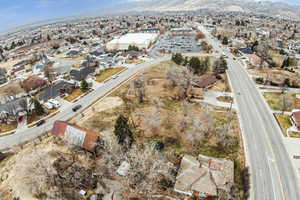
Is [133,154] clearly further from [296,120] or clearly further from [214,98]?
[296,120]

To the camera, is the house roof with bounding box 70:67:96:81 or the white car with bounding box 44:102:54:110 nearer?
the white car with bounding box 44:102:54:110

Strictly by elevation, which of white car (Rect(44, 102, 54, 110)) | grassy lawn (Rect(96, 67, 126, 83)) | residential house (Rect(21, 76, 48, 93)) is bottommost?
white car (Rect(44, 102, 54, 110))

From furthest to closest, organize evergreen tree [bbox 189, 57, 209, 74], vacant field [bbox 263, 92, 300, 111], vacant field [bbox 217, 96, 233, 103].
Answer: evergreen tree [bbox 189, 57, 209, 74] < vacant field [bbox 217, 96, 233, 103] < vacant field [bbox 263, 92, 300, 111]

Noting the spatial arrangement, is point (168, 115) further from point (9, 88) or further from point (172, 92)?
point (9, 88)

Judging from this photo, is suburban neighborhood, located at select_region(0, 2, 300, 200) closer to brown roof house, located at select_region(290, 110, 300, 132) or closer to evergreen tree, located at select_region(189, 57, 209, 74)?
brown roof house, located at select_region(290, 110, 300, 132)

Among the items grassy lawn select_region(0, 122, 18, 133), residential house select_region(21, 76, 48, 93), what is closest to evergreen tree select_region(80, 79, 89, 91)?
residential house select_region(21, 76, 48, 93)

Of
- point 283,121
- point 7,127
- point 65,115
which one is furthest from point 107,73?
point 283,121
